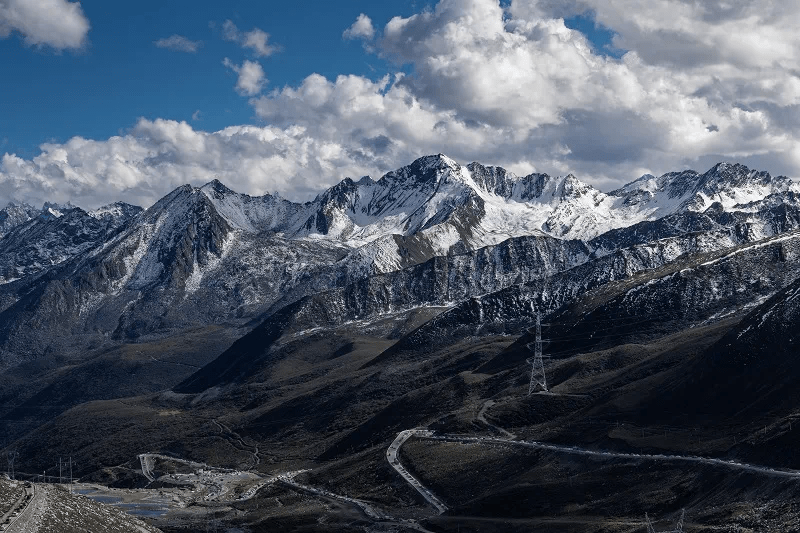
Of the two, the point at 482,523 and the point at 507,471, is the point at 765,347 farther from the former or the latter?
the point at 482,523

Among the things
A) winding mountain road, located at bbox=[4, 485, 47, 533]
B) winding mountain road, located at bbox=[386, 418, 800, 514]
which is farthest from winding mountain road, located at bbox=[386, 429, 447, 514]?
winding mountain road, located at bbox=[4, 485, 47, 533]

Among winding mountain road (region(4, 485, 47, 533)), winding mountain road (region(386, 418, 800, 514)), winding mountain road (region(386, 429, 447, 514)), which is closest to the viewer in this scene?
winding mountain road (region(4, 485, 47, 533))

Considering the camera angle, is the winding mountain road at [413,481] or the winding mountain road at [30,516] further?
the winding mountain road at [413,481]

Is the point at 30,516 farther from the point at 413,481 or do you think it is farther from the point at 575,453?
the point at 575,453

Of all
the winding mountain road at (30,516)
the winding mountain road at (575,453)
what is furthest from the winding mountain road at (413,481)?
the winding mountain road at (30,516)

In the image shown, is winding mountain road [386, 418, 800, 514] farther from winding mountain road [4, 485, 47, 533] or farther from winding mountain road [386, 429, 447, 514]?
winding mountain road [4, 485, 47, 533]

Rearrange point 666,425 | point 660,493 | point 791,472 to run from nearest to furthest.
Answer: point 791,472, point 660,493, point 666,425

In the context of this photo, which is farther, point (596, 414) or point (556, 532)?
point (596, 414)

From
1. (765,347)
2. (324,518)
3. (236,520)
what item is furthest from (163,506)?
(765,347)

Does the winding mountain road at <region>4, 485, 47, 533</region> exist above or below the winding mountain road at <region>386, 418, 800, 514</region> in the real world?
above

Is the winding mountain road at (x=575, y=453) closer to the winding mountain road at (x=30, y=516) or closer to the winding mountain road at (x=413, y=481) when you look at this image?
the winding mountain road at (x=413, y=481)

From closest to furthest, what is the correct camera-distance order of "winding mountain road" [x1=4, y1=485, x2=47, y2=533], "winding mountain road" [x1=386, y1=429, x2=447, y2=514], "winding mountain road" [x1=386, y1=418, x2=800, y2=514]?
"winding mountain road" [x1=4, y1=485, x2=47, y2=533] < "winding mountain road" [x1=386, y1=418, x2=800, y2=514] < "winding mountain road" [x1=386, y1=429, x2=447, y2=514]
